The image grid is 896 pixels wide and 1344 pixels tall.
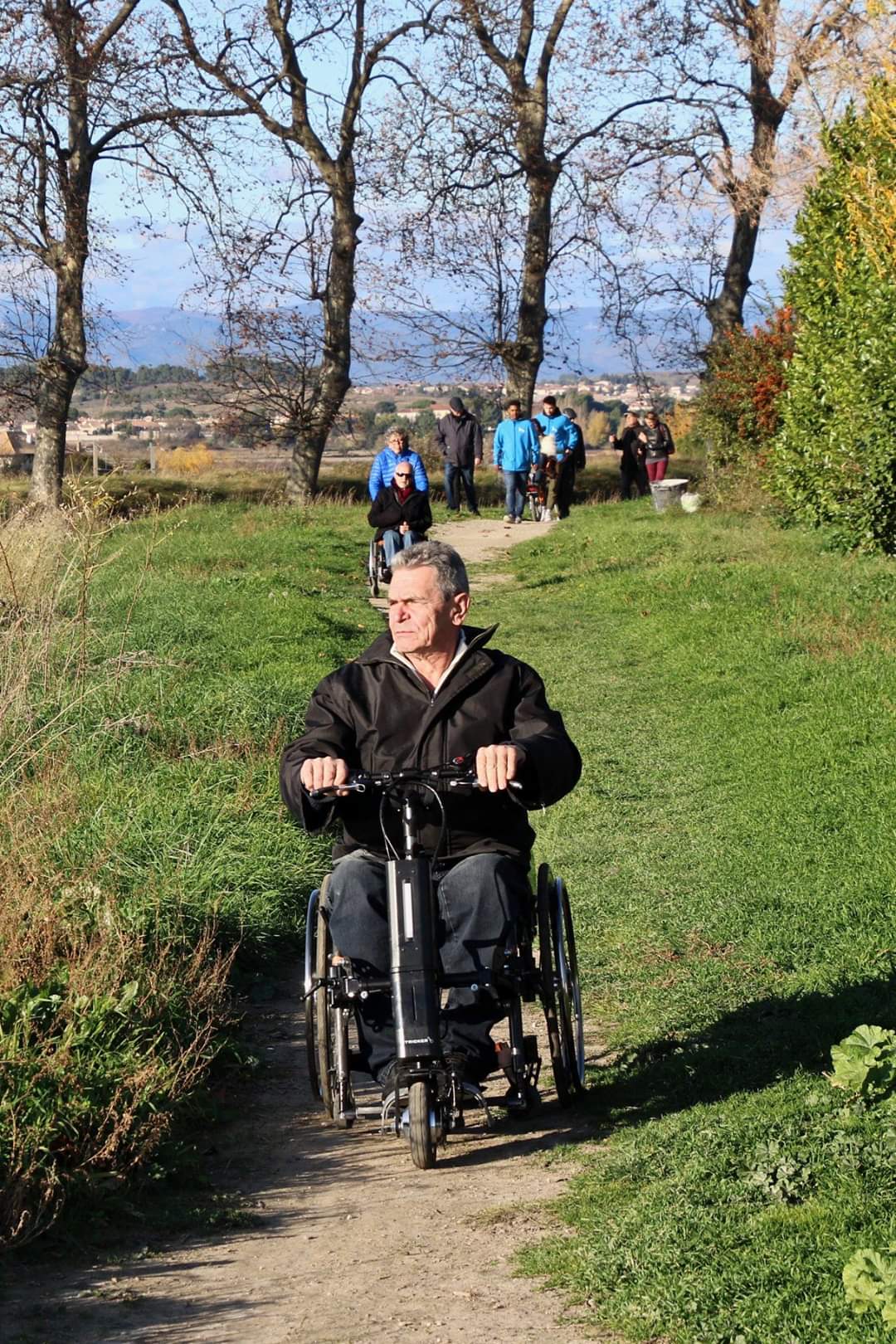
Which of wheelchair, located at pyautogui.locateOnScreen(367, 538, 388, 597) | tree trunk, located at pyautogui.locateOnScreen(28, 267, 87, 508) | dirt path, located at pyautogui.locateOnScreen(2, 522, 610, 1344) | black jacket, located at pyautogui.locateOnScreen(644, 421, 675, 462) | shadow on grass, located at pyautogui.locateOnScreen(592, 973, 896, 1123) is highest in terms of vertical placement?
tree trunk, located at pyautogui.locateOnScreen(28, 267, 87, 508)

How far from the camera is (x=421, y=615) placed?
512 centimetres

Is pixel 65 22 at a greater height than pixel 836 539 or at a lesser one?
greater

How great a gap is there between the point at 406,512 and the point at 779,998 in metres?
11.3

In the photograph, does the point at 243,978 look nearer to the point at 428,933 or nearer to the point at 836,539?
the point at 428,933

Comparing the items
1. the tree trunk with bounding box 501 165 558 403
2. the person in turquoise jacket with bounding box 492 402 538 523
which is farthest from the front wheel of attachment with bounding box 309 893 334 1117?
the tree trunk with bounding box 501 165 558 403

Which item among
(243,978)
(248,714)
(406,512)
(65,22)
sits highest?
(65,22)

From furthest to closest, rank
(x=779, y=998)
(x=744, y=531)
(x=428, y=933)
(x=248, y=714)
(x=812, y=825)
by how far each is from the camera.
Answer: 1. (x=744, y=531)
2. (x=248, y=714)
3. (x=812, y=825)
4. (x=779, y=998)
5. (x=428, y=933)

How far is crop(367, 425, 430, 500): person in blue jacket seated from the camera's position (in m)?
17.2

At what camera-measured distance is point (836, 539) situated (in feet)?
59.9

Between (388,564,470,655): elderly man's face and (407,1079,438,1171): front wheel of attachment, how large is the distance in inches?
52.4

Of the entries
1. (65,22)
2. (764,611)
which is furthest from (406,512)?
(65,22)

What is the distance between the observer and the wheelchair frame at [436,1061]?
15.5 ft

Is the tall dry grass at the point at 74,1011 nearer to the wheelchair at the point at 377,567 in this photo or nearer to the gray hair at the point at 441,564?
the gray hair at the point at 441,564

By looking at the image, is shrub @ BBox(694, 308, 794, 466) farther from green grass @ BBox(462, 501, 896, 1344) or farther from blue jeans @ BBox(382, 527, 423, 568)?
green grass @ BBox(462, 501, 896, 1344)
